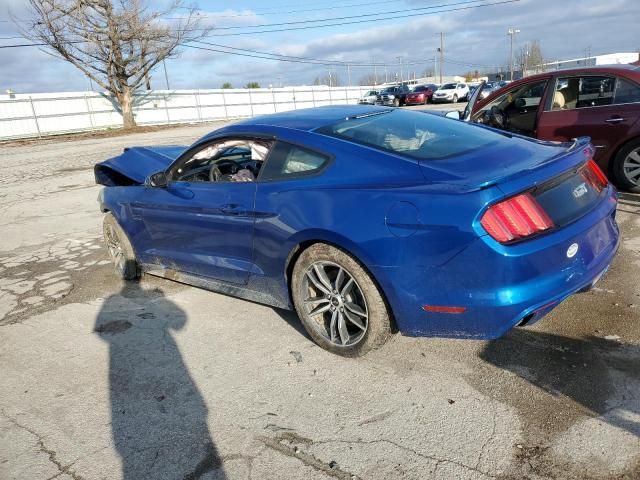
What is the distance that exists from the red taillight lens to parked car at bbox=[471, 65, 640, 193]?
14.1ft

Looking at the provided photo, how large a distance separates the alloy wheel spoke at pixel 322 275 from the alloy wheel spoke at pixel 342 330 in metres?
0.20

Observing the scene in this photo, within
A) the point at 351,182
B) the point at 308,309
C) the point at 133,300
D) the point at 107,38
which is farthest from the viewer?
the point at 107,38

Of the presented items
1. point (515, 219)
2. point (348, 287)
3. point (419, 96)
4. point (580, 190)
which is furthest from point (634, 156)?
point (419, 96)

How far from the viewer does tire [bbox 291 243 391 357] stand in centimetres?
304

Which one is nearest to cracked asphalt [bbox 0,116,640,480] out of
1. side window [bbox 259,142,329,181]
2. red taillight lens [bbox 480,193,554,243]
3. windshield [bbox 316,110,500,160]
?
red taillight lens [bbox 480,193,554,243]

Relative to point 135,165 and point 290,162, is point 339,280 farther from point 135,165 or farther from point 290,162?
point 135,165

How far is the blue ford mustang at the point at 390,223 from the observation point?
8.67 feet

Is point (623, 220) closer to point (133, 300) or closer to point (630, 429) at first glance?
point (630, 429)

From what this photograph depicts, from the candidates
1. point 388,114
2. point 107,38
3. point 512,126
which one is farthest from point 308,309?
point 107,38

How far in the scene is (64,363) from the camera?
11.7 ft

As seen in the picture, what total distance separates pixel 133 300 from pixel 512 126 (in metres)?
5.44

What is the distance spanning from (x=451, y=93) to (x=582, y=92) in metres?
35.2

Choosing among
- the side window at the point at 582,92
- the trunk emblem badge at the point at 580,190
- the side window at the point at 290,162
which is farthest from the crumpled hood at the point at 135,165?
the side window at the point at 582,92

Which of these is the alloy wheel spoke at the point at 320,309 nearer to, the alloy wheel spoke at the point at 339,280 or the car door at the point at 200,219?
the alloy wheel spoke at the point at 339,280
